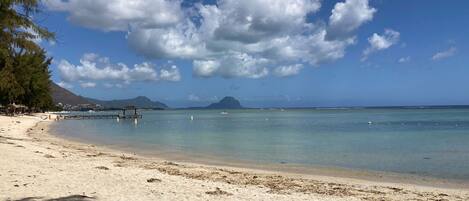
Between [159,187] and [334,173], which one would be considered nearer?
[159,187]

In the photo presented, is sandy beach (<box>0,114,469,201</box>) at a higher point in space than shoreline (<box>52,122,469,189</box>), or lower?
higher

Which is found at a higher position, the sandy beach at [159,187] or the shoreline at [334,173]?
the sandy beach at [159,187]

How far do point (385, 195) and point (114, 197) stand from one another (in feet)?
21.6

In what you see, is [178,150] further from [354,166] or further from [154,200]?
[154,200]

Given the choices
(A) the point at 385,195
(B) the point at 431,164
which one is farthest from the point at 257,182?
(B) the point at 431,164

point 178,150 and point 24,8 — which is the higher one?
point 24,8

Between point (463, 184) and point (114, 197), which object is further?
point (463, 184)

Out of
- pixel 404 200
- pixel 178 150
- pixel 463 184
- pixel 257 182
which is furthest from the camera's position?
pixel 178 150

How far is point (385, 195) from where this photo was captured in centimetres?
1276

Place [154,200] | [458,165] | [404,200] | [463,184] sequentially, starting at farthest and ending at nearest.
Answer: [458,165] < [463,184] < [404,200] < [154,200]

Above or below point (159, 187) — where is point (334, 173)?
below

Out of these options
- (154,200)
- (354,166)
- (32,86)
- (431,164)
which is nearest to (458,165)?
(431,164)

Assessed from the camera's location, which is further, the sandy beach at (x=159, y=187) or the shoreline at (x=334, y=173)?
the shoreline at (x=334, y=173)

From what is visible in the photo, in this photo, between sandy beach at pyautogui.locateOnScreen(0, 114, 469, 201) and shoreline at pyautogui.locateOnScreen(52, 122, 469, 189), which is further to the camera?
shoreline at pyautogui.locateOnScreen(52, 122, 469, 189)
